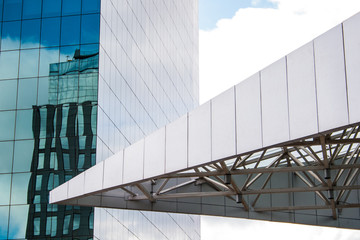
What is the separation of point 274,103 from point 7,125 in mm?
23222

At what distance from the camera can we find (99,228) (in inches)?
1362

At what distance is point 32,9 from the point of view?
3938cm

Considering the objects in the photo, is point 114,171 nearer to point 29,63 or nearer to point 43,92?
point 43,92

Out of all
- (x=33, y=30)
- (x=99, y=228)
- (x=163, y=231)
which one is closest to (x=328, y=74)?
(x=99, y=228)

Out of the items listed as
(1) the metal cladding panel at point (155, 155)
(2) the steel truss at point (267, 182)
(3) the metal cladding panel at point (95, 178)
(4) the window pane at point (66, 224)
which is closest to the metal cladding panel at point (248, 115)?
(1) the metal cladding panel at point (155, 155)

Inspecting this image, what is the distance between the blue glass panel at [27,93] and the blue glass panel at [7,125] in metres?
0.71

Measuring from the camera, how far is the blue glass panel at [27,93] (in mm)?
37625

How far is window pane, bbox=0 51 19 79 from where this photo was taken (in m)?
38.8

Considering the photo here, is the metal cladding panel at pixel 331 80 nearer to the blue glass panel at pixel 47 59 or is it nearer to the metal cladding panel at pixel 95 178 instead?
the metal cladding panel at pixel 95 178

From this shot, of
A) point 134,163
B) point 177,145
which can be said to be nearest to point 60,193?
point 134,163

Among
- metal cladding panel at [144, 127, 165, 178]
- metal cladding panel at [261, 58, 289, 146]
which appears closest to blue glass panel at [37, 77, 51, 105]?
metal cladding panel at [144, 127, 165, 178]

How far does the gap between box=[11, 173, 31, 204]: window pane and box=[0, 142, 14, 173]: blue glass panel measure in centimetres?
80

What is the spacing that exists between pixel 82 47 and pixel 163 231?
18.9m

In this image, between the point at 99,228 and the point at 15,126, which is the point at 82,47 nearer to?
the point at 15,126
